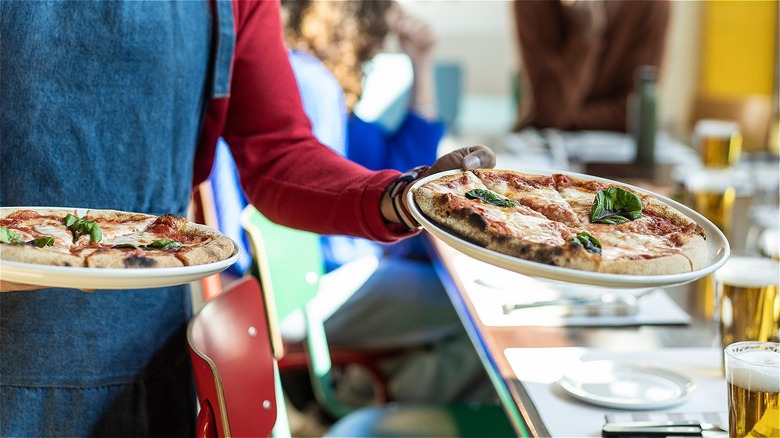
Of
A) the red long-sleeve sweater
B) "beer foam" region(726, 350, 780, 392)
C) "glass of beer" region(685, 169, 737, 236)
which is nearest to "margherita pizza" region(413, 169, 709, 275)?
"beer foam" region(726, 350, 780, 392)

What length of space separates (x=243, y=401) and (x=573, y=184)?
49 centimetres

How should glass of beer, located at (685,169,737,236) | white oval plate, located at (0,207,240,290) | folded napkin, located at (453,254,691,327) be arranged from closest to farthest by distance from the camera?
white oval plate, located at (0,207,240,290) < folded napkin, located at (453,254,691,327) < glass of beer, located at (685,169,737,236)

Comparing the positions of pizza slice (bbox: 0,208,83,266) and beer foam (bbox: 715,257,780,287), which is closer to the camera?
pizza slice (bbox: 0,208,83,266)

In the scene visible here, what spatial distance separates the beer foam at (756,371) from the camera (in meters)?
0.85

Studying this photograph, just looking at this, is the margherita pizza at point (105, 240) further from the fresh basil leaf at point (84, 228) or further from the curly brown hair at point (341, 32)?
the curly brown hair at point (341, 32)

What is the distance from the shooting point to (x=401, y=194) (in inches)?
41.4

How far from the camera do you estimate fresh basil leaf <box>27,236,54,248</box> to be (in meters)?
0.83

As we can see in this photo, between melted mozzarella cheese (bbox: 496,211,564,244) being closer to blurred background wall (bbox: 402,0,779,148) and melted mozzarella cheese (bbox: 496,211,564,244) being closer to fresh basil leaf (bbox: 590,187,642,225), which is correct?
fresh basil leaf (bbox: 590,187,642,225)

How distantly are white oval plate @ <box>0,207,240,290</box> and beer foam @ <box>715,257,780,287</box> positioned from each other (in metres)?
0.73

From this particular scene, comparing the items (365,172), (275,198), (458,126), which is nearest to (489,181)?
(365,172)

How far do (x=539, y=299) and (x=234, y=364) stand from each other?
0.59 m

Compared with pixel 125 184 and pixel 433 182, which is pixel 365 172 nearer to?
pixel 433 182

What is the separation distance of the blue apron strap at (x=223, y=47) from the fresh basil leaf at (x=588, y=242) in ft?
1.87

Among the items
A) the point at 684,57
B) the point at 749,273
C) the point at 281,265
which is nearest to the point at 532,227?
the point at 749,273
